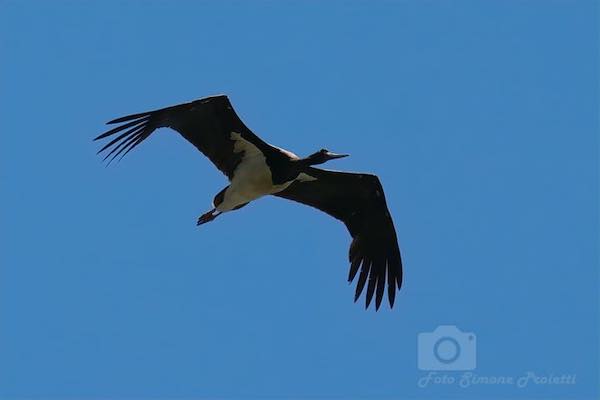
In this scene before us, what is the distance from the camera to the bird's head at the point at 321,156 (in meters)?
20.8

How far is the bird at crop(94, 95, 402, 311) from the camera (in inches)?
820

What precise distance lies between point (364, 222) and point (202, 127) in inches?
137

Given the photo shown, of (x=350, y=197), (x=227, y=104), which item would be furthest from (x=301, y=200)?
(x=227, y=104)

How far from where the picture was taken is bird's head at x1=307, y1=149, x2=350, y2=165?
2077 cm

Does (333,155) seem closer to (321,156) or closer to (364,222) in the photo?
(321,156)

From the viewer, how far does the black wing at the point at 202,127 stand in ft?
67.4

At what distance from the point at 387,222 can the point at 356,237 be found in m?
0.60

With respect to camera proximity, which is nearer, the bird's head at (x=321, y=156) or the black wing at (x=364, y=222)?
the bird's head at (x=321, y=156)

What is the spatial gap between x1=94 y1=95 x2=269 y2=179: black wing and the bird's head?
0.91 m

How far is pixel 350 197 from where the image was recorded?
22766 mm

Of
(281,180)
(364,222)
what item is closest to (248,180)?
(281,180)

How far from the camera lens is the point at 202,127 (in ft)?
70.1

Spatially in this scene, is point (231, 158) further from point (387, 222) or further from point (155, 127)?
point (387, 222)

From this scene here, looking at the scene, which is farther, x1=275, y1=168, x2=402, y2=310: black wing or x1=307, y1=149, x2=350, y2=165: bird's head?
x1=275, y1=168, x2=402, y2=310: black wing
